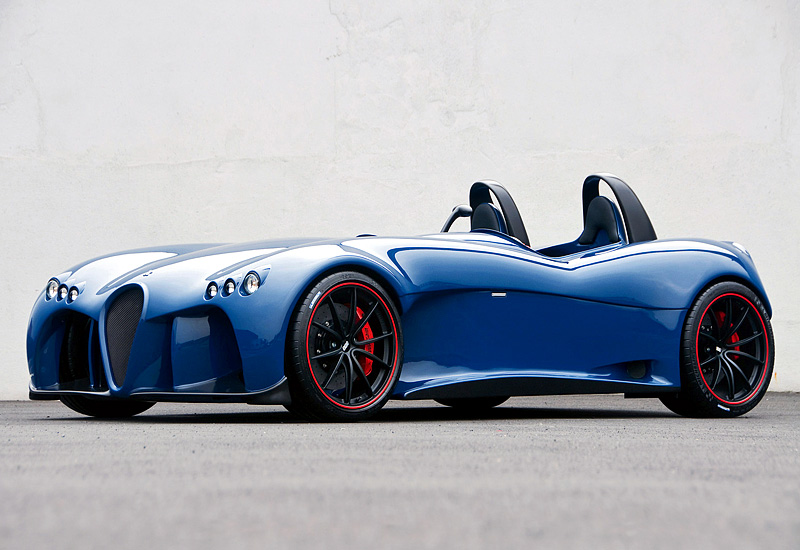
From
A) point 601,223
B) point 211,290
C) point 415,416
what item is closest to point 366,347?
point 211,290

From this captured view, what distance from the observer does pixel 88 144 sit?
9.88m

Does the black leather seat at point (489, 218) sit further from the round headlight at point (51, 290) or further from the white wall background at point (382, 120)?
the white wall background at point (382, 120)

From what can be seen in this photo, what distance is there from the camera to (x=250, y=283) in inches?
180

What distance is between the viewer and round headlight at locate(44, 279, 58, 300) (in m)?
5.31

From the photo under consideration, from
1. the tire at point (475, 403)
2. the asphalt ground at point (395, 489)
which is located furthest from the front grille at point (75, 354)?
the tire at point (475, 403)

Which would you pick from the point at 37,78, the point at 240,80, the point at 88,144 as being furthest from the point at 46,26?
the point at 240,80

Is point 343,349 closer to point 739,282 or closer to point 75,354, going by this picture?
point 75,354

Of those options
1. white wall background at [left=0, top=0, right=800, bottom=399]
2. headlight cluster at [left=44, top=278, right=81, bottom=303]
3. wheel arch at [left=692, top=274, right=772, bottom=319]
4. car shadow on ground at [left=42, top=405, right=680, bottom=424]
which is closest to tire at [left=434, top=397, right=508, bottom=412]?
car shadow on ground at [left=42, top=405, right=680, bottom=424]

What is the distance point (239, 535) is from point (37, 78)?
9050 millimetres

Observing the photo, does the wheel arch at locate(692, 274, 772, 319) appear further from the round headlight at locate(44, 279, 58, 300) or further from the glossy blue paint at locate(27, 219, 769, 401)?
the round headlight at locate(44, 279, 58, 300)

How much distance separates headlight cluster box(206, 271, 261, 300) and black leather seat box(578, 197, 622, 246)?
8.61 feet

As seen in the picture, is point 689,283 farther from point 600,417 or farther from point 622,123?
point 622,123

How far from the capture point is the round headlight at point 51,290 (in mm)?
5309

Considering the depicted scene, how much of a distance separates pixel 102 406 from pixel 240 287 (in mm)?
1536
